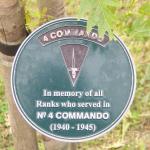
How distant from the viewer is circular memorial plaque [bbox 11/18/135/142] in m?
1.47

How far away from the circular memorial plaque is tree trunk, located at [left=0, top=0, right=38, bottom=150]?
0.05 meters

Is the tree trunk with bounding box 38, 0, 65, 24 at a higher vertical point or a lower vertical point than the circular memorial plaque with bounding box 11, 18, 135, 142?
higher

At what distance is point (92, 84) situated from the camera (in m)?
1.51

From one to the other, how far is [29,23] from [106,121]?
408 mm

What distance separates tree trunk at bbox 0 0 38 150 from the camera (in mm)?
1425

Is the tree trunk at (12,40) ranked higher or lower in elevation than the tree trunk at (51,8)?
lower

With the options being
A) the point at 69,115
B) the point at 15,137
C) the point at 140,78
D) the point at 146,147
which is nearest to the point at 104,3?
the point at 69,115

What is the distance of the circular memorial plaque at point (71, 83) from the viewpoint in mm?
1470

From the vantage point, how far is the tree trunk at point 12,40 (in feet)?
4.67

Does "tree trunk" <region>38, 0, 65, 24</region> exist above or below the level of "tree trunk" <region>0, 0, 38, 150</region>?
above

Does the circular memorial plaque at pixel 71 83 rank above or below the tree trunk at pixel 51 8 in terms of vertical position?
below

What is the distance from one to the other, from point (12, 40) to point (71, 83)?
0.24 meters

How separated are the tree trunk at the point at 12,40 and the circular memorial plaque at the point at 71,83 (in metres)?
0.05

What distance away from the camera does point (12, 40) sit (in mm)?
1495
